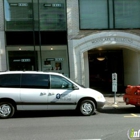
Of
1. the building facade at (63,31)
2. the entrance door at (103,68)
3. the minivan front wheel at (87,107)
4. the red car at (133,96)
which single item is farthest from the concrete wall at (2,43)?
the red car at (133,96)

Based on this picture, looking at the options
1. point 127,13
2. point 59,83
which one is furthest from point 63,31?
point 59,83

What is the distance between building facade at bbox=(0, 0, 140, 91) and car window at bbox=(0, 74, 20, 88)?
6022 mm

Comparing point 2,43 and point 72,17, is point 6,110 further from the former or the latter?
point 72,17

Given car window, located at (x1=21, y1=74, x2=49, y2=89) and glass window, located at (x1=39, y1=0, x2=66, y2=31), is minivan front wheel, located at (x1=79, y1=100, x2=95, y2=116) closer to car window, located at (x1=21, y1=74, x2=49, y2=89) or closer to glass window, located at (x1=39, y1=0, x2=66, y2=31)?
car window, located at (x1=21, y1=74, x2=49, y2=89)

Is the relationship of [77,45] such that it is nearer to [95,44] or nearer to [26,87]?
[95,44]

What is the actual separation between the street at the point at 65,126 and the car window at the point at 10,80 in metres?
1.24

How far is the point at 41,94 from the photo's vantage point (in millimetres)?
9945

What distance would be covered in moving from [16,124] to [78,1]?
10.0m

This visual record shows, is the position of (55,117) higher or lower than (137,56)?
lower

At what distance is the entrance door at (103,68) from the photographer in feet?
63.2

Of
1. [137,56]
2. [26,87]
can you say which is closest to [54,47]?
[137,56]

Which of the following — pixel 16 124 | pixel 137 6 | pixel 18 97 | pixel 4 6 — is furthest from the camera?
pixel 137 6

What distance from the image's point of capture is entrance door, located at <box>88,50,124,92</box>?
63.2ft

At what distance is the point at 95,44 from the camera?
1642cm
